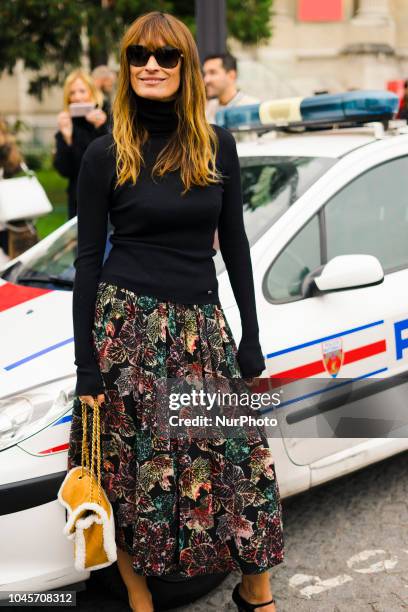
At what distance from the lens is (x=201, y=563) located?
2.53 metres

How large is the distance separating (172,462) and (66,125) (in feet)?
12.3

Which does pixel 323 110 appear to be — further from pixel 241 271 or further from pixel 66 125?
pixel 66 125

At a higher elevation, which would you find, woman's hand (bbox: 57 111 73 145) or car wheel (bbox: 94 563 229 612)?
woman's hand (bbox: 57 111 73 145)

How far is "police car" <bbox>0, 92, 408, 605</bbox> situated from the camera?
2.53 meters

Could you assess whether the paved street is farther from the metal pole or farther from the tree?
the tree

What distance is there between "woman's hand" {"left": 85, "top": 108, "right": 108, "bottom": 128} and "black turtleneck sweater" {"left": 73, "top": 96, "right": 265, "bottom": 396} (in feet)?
10.1

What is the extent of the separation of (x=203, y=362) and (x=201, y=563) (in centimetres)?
59

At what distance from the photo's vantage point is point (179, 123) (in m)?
2.44

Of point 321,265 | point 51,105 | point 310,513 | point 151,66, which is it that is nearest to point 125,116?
point 151,66

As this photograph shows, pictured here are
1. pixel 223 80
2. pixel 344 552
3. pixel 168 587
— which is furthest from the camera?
pixel 223 80

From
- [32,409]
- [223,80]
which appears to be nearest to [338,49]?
[223,80]

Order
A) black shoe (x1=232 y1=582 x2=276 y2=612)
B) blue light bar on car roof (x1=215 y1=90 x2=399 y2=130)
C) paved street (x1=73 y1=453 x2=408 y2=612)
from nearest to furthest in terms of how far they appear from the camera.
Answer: black shoe (x1=232 y1=582 x2=276 y2=612), paved street (x1=73 y1=453 x2=408 y2=612), blue light bar on car roof (x1=215 y1=90 x2=399 y2=130)

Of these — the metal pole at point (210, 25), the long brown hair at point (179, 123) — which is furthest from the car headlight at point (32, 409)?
the metal pole at point (210, 25)

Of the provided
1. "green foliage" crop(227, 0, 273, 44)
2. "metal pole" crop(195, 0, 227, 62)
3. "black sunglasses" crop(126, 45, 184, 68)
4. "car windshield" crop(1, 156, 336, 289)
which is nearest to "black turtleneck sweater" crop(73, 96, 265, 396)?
"black sunglasses" crop(126, 45, 184, 68)
